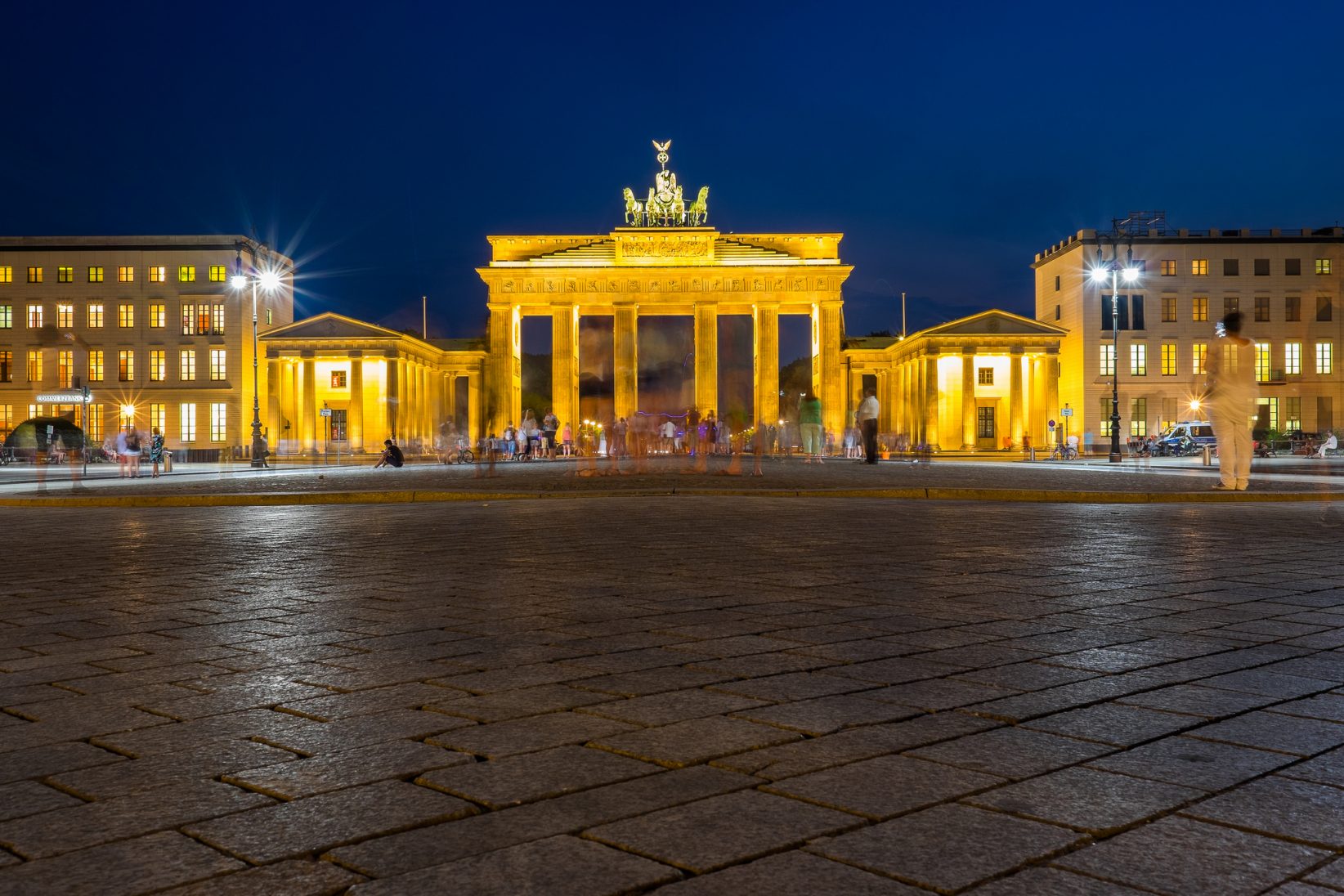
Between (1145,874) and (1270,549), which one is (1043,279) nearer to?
(1270,549)

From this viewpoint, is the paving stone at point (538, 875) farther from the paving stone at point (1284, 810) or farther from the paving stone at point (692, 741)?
the paving stone at point (1284, 810)

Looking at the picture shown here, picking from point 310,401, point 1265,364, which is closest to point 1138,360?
point 1265,364

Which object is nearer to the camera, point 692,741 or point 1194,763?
point 1194,763

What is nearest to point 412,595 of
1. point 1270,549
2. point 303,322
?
point 1270,549

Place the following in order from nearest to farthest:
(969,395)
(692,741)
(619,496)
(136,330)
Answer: (692,741)
(619,496)
(969,395)
(136,330)

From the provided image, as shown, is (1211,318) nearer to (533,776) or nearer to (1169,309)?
(1169,309)

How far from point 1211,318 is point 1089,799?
76609 mm

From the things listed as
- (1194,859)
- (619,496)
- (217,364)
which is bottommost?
(1194,859)

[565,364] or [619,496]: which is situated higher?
[565,364]

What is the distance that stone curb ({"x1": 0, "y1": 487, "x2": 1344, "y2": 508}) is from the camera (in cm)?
1605

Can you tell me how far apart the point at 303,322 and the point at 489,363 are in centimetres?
1194

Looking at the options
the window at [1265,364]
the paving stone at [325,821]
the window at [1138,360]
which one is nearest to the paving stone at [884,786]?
the paving stone at [325,821]

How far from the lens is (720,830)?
2676mm

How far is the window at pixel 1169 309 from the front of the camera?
2815 inches
